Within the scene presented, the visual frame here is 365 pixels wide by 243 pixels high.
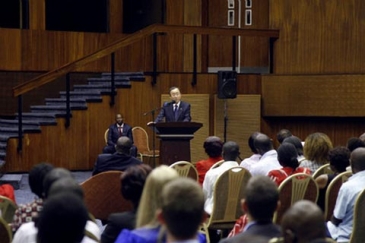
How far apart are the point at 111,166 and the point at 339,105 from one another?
6504 mm

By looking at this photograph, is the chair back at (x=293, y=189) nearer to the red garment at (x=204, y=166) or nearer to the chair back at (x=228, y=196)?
the chair back at (x=228, y=196)

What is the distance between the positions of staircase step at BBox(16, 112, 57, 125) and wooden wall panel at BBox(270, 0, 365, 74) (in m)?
3.77

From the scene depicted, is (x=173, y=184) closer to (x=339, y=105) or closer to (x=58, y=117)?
(x=58, y=117)

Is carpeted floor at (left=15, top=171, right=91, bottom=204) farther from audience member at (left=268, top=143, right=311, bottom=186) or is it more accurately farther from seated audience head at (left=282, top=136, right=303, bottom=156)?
audience member at (left=268, top=143, right=311, bottom=186)

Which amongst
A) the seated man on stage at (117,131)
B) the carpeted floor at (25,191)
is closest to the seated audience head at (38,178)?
the carpeted floor at (25,191)

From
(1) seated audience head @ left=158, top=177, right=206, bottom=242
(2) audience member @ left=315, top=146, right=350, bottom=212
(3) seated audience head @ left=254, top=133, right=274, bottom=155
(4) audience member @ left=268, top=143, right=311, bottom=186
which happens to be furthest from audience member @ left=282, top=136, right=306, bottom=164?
(1) seated audience head @ left=158, top=177, right=206, bottom=242

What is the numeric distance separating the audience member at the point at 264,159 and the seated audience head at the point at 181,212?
3210 millimetres

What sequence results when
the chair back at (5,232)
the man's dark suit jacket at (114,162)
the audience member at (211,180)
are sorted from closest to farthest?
the chair back at (5,232), the audience member at (211,180), the man's dark suit jacket at (114,162)

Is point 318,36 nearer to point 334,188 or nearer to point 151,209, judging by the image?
point 334,188

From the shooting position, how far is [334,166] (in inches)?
201

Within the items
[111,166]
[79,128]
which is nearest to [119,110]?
[79,128]

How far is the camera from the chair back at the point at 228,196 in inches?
213

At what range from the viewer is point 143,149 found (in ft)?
37.0

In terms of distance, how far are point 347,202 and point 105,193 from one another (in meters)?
1.73
